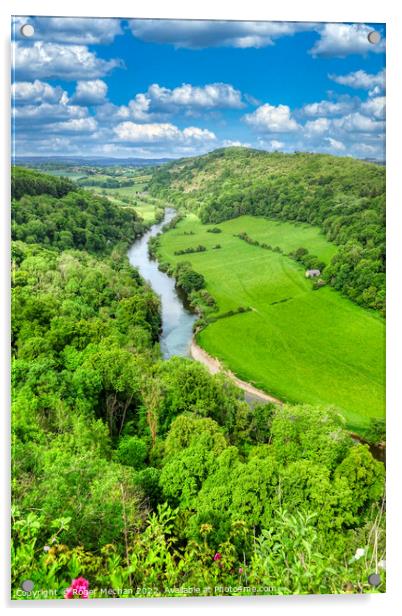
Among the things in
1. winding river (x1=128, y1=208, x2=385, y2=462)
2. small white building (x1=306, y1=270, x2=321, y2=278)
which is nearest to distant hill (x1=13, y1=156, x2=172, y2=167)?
winding river (x1=128, y1=208, x2=385, y2=462)

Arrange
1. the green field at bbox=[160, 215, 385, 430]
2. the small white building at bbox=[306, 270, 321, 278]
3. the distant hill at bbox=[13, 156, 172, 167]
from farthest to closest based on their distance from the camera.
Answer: the small white building at bbox=[306, 270, 321, 278]
the green field at bbox=[160, 215, 385, 430]
the distant hill at bbox=[13, 156, 172, 167]

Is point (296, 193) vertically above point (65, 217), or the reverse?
point (296, 193)

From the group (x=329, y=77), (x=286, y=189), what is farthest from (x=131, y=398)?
(x=329, y=77)

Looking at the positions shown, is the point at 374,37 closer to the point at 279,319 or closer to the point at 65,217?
the point at 279,319

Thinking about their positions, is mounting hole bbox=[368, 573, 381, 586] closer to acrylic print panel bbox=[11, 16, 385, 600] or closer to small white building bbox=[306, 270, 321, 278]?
acrylic print panel bbox=[11, 16, 385, 600]

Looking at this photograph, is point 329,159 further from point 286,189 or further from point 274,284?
point 274,284
